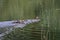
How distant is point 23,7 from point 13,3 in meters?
0.11

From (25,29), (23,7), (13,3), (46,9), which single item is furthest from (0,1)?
(46,9)

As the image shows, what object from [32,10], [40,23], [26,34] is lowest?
[26,34]

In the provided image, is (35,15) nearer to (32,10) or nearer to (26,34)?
(32,10)

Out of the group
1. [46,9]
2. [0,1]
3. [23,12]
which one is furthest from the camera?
[0,1]

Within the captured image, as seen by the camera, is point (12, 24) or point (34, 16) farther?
point (12, 24)

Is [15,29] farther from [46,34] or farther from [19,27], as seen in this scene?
[46,34]

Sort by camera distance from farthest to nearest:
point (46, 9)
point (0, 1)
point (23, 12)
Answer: point (0, 1), point (23, 12), point (46, 9)

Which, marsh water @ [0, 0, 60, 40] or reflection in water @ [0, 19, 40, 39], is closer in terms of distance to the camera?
marsh water @ [0, 0, 60, 40]

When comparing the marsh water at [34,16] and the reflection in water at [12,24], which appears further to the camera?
the reflection in water at [12,24]

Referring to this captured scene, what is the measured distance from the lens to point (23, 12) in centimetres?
130

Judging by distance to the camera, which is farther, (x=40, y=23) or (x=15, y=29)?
(x=15, y=29)

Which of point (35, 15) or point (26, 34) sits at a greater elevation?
point (35, 15)

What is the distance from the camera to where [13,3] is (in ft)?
4.46

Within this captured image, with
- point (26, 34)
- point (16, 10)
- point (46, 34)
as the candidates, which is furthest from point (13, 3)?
point (46, 34)
